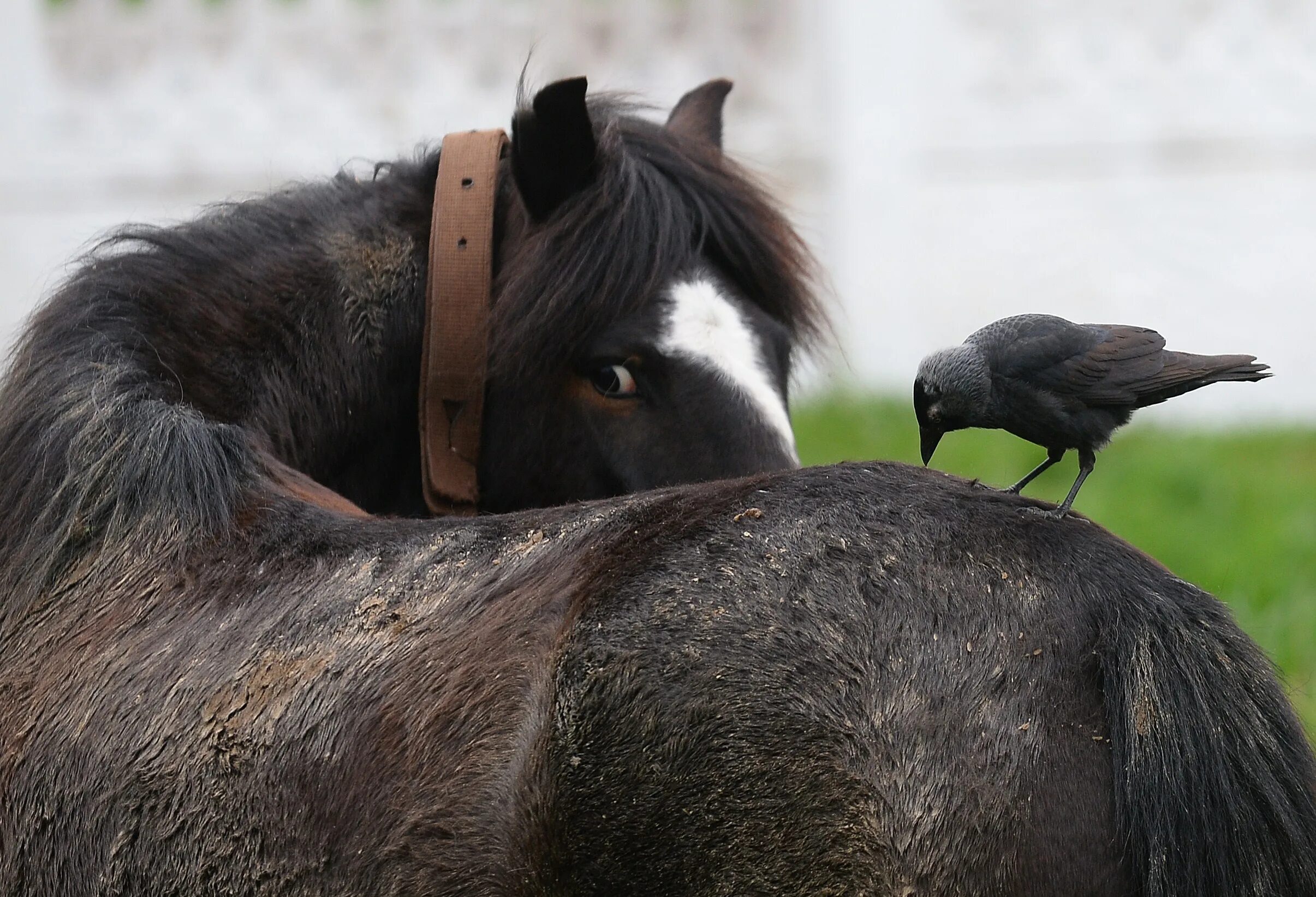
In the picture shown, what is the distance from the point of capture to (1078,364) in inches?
74.7

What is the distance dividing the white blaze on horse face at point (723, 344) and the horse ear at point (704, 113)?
683 mm

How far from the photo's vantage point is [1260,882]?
4.59 ft

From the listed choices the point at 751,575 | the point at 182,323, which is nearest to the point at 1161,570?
the point at 751,575

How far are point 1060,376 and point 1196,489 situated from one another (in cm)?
438

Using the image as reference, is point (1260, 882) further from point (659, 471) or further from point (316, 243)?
point (316, 243)

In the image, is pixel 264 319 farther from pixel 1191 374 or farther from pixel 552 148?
pixel 1191 374

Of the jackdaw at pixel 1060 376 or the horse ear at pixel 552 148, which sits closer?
the jackdaw at pixel 1060 376

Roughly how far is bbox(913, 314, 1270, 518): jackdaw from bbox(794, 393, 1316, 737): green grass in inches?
89.9

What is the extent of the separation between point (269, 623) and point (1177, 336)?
654 centimetres

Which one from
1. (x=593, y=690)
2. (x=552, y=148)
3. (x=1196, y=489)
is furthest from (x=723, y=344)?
(x=1196, y=489)

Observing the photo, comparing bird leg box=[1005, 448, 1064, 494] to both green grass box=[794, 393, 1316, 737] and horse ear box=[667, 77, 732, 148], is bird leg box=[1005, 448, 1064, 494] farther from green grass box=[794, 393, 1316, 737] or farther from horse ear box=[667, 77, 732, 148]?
green grass box=[794, 393, 1316, 737]

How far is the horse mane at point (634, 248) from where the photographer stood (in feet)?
8.79

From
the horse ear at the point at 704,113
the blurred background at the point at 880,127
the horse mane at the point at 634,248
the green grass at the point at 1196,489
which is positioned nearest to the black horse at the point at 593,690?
the horse mane at the point at 634,248

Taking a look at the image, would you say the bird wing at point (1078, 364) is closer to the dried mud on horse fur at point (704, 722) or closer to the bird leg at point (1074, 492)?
the bird leg at point (1074, 492)
